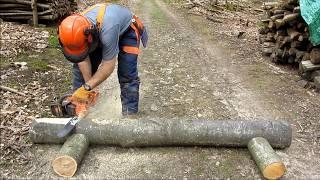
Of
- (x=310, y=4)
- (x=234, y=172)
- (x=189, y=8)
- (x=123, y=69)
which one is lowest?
(x=189, y=8)

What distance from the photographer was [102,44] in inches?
152

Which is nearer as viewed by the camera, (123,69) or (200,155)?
(200,155)

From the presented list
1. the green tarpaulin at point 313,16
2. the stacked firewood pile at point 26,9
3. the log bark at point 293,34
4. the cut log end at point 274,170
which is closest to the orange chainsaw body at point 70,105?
the cut log end at point 274,170

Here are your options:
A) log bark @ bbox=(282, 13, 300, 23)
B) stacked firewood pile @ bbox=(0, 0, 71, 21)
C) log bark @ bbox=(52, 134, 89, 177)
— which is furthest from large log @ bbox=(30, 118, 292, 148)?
stacked firewood pile @ bbox=(0, 0, 71, 21)

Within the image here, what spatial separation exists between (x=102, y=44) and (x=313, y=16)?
3.57m

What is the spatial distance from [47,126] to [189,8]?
1185cm

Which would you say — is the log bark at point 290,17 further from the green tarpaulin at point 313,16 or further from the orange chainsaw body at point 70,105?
the orange chainsaw body at point 70,105

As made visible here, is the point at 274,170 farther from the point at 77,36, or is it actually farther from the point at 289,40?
the point at 289,40

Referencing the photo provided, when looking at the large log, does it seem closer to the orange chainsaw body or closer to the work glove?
the orange chainsaw body

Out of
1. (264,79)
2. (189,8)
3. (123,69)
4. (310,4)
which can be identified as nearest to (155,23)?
(189,8)

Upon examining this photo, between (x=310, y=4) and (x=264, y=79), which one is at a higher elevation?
(x=310, y=4)

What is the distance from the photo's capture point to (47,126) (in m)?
3.98

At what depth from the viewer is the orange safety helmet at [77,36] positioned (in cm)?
358

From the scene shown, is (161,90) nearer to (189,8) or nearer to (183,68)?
(183,68)
